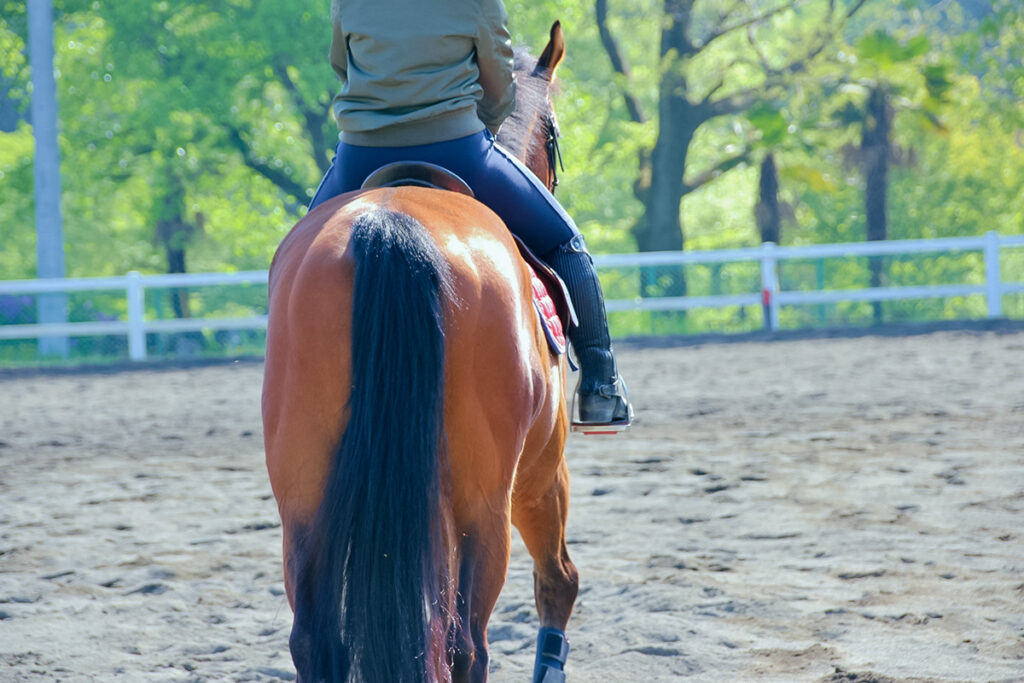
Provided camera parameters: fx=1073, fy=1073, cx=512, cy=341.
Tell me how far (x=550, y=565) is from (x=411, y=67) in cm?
174

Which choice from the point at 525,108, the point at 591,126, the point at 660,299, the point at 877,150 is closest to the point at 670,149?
the point at 877,150

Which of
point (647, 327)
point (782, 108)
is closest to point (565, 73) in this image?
point (782, 108)

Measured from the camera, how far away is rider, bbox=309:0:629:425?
3100 mm

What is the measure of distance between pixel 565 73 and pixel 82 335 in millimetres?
13797

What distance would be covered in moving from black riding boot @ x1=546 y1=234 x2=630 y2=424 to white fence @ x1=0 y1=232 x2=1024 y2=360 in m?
13.0

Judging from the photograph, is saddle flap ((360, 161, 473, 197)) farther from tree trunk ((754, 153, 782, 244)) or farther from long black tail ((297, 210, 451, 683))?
tree trunk ((754, 153, 782, 244))

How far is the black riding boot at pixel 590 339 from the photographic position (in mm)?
3410

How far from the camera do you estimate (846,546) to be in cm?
512

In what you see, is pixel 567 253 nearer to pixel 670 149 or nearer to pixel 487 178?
pixel 487 178

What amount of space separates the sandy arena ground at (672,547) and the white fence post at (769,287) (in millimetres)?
6989

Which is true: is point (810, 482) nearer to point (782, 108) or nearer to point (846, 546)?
point (846, 546)

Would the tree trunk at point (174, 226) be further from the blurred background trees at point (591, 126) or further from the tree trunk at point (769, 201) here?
the tree trunk at point (769, 201)

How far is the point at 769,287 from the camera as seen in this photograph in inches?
683

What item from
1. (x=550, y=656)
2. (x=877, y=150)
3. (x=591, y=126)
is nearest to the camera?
(x=550, y=656)
